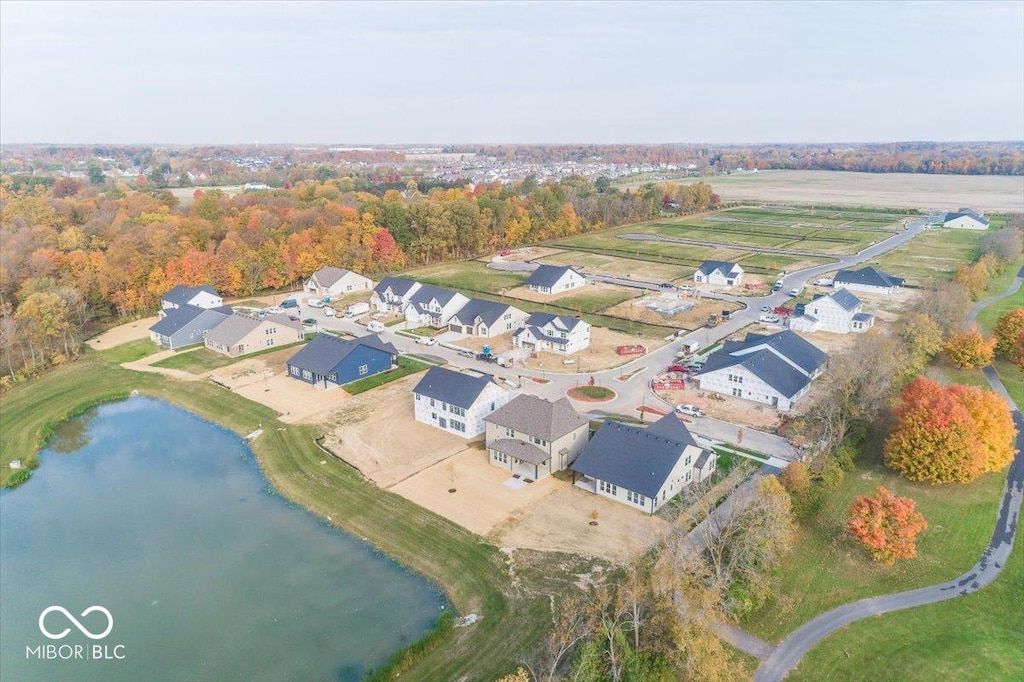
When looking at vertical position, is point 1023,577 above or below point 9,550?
above

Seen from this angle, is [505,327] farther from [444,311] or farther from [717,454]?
[717,454]

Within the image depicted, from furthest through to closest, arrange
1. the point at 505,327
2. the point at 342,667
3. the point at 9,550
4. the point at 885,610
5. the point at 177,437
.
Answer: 1. the point at 505,327
2. the point at 177,437
3. the point at 9,550
4. the point at 885,610
5. the point at 342,667

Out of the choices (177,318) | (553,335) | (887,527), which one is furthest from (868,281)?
(177,318)

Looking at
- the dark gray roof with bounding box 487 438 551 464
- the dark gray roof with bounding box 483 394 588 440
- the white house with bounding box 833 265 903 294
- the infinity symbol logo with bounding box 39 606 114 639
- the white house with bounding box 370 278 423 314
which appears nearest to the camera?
the infinity symbol logo with bounding box 39 606 114 639

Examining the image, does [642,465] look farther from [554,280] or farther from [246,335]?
[554,280]

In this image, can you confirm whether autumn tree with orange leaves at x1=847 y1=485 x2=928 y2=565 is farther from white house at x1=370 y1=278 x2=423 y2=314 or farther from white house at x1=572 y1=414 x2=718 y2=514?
white house at x1=370 y1=278 x2=423 y2=314

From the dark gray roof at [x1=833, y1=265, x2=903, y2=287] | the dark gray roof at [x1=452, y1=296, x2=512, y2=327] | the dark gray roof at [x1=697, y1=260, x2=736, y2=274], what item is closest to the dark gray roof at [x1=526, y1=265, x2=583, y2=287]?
the dark gray roof at [x1=452, y1=296, x2=512, y2=327]

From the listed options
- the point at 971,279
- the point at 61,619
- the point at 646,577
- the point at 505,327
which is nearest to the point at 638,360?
the point at 505,327
